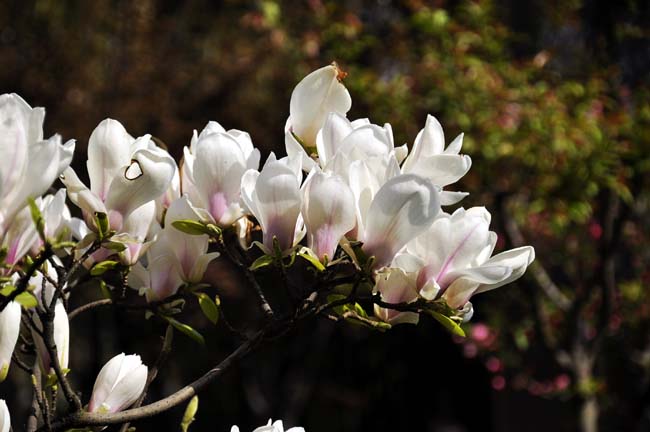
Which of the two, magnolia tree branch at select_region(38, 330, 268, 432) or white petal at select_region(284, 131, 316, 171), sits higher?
white petal at select_region(284, 131, 316, 171)

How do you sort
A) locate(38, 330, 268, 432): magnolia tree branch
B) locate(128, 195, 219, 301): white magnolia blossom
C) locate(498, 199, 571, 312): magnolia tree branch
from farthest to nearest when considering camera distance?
locate(498, 199, 571, 312): magnolia tree branch → locate(128, 195, 219, 301): white magnolia blossom → locate(38, 330, 268, 432): magnolia tree branch

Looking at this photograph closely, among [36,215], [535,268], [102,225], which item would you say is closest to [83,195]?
[102,225]

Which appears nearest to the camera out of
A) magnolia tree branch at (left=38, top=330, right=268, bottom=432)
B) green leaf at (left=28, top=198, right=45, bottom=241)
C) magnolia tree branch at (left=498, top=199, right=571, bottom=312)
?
green leaf at (left=28, top=198, right=45, bottom=241)

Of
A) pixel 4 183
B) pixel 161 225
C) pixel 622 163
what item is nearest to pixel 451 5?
pixel 622 163

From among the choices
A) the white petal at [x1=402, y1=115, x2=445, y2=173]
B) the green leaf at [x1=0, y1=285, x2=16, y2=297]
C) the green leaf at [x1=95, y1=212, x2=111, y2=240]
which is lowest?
the white petal at [x1=402, y1=115, x2=445, y2=173]

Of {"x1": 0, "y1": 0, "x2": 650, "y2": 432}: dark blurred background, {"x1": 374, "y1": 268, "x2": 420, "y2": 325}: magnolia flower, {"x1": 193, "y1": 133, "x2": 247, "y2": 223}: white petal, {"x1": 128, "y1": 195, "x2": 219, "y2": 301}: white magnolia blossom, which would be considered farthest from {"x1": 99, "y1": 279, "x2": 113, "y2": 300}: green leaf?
{"x1": 0, "y1": 0, "x2": 650, "y2": 432}: dark blurred background

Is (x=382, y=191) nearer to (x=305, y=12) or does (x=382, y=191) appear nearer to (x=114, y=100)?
(x=305, y=12)

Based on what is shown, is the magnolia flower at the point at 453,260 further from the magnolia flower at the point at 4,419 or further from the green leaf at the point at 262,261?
the magnolia flower at the point at 4,419

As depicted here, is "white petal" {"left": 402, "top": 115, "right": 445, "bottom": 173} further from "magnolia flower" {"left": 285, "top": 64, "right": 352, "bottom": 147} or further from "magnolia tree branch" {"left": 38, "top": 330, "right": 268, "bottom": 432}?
"magnolia tree branch" {"left": 38, "top": 330, "right": 268, "bottom": 432}
